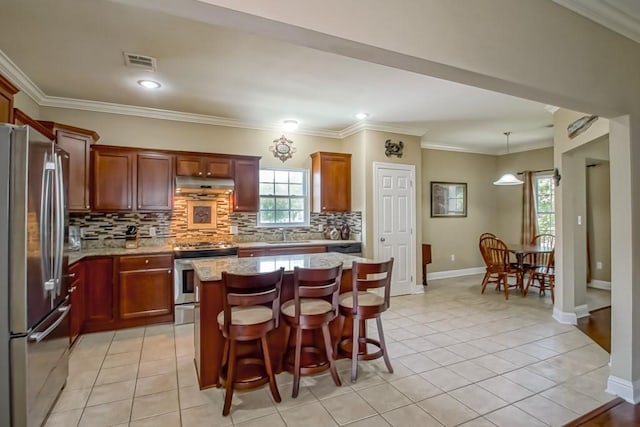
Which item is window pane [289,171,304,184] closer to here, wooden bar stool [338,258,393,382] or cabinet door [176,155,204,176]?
cabinet door [176,155,204,176]

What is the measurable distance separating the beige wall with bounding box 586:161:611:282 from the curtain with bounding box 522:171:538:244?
863 millimetres

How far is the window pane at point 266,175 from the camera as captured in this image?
5363 mm

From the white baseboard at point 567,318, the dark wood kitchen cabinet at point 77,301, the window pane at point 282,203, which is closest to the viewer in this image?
the dark wood kitchen cabinet at point 77,301

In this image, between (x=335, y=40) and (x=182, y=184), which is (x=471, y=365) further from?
(x=182, y=184)

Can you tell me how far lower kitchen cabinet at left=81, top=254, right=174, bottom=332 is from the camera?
3748mm

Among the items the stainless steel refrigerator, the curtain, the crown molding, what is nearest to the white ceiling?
the stainless steel refrigerator

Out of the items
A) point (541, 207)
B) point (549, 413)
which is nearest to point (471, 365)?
point (549, 413)

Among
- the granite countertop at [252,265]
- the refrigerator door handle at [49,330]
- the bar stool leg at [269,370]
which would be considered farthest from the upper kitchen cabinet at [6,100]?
the bar stool leg at [269,370]

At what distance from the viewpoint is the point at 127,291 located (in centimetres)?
389

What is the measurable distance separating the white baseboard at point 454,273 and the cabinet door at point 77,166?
582 centimetres

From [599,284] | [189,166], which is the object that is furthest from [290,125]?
[599,284]

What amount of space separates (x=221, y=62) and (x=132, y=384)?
9.31 feet

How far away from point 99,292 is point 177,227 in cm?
126

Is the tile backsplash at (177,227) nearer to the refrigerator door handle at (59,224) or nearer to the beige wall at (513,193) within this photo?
the refrigerator door handle at (59,224)
